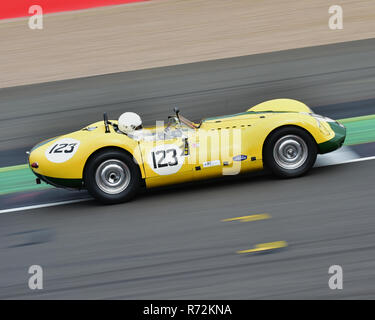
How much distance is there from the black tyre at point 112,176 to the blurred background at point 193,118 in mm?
242

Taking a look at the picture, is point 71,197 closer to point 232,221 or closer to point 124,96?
point 232,221

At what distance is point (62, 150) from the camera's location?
7.88 meters

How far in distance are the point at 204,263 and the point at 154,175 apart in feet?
5.59

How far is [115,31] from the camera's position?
52.6 feet

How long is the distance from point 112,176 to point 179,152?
902mm

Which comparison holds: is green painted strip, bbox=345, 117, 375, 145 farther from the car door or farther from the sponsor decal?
the car door

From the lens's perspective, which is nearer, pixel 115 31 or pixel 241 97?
pixel 241 97

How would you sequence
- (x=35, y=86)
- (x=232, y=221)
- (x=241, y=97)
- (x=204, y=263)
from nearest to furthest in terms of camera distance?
(x=204, y=263) < (x=232, y=221) < (x=241, y=97) < (x=35, y=86)

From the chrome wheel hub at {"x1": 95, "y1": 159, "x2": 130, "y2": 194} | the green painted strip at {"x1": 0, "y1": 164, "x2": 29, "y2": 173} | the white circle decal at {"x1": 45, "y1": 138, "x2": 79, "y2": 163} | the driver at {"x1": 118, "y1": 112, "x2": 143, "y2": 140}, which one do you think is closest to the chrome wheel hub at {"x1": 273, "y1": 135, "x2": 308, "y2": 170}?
the driver at {"x1": 118, "y1": 112, "x2": 143, "y2": 140}

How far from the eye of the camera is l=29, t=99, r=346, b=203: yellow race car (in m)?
7.73

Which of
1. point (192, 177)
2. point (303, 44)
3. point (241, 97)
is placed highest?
point (303, 44)

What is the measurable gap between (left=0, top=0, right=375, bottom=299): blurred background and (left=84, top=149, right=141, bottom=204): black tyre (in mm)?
242

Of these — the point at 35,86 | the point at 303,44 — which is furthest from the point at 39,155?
the point at 303,44

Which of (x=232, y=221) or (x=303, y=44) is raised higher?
(x=303, y=44)
